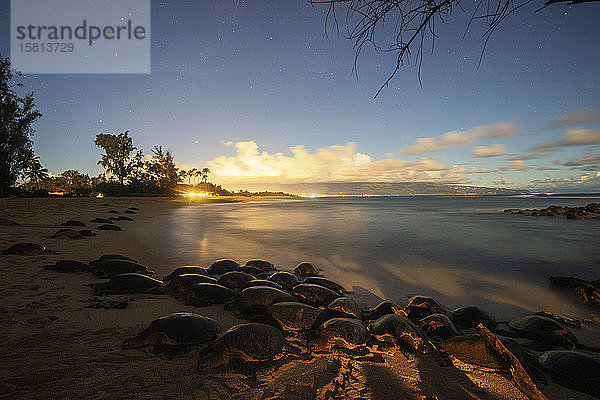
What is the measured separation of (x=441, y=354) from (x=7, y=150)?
39867 millimetres

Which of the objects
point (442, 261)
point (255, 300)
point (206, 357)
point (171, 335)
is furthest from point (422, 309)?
point (442, 261)

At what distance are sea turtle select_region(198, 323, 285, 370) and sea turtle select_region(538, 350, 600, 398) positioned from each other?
293cm

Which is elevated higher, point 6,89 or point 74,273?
point 6,89

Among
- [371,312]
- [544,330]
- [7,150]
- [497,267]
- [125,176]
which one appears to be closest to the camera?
[544,330]

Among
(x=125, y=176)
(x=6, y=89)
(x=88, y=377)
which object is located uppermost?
(x=6, y=89)

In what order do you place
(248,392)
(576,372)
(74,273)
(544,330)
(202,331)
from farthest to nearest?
(74,273) → (544,330) → (202,331) → (576,372) → (248,392)

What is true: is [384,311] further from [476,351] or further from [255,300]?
[255,300]

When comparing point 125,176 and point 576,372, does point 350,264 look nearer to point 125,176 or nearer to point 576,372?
point 576,372

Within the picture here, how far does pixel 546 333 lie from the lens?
3.49 metres

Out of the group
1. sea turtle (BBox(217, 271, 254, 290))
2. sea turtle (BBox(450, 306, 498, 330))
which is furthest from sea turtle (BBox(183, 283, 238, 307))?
sea turtle (BBox(450, 306, 498, 330))

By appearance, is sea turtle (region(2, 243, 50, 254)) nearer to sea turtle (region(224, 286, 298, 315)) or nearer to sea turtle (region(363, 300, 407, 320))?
sea turtle (region(224, 286, 298, 315))

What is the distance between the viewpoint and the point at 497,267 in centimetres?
818

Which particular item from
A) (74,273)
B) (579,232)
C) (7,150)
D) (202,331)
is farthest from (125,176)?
(579,232)

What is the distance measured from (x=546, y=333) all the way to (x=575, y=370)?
1166 mm
